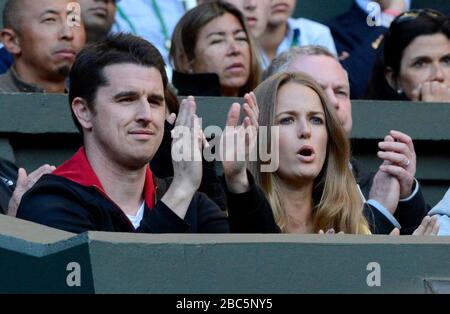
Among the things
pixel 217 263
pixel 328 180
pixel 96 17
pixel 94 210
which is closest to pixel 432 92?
pixel 328 180

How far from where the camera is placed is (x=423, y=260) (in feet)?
17.7

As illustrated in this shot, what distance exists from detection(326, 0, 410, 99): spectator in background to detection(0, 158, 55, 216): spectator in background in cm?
266

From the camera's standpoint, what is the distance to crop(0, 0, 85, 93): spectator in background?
7.82 metres

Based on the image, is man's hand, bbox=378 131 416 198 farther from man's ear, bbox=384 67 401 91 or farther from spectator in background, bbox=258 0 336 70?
spectator in background, bbox=258 0 336 70

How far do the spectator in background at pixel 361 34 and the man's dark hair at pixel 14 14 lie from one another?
81.6 inches

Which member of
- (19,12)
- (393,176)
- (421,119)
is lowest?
(393,176)

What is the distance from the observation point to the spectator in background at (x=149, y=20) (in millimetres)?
8992

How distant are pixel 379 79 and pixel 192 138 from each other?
2.66 metres

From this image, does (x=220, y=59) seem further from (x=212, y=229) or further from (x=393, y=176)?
(x=212, y=229)

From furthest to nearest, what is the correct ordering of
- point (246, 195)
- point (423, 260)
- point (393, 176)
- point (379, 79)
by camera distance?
point (379, 79), point (393, 176), point (246, 195), point (423, 260)

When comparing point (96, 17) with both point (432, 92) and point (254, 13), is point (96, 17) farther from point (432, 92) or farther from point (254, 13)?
point (432, 92)

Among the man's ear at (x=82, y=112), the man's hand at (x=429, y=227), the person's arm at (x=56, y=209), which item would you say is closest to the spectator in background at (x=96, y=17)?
the man's ear at (x=82, y=112)
